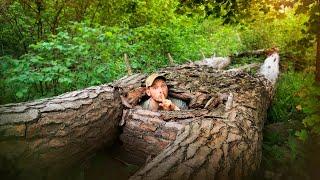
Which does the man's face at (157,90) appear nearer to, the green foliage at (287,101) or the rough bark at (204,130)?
the rough bark at (204,130)

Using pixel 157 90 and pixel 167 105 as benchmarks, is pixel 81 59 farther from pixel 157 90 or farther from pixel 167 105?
pixel 167 105

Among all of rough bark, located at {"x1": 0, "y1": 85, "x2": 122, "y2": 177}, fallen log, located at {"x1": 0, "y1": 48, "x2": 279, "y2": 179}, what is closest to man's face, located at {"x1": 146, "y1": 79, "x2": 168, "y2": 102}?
fallen log, located at {"x1": 0, "y1": 48, "x2": 279, "y2": 179}

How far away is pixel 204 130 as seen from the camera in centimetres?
322

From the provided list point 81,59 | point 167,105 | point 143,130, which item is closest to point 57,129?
point 143,130

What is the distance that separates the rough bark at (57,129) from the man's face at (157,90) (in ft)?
1.99

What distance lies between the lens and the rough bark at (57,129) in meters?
2.83

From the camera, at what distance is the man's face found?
4.41m

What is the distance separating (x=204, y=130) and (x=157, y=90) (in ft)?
4.42

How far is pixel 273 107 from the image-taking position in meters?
5.47

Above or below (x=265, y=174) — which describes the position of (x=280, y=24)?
above

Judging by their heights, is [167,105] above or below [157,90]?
below

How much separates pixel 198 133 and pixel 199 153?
0.37 m

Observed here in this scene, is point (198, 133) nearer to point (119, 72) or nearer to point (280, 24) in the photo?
point (119, 72)

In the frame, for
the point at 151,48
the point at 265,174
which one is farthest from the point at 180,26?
the point at 265,174
